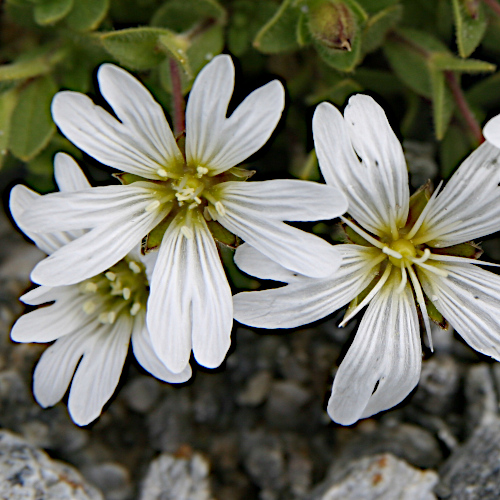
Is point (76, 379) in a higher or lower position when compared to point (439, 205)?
lower

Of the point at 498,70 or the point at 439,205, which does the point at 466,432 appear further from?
the point at 498,70

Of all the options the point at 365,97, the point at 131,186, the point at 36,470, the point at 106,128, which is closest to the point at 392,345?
the point at 365,97

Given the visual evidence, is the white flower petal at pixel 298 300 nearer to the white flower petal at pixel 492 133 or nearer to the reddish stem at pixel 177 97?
the white flower petal at pixel 492 133

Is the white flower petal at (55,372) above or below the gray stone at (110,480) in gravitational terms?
above

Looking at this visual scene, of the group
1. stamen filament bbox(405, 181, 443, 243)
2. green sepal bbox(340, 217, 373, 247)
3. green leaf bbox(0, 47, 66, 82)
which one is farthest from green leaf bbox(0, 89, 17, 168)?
stamen filament bbox(405, 181, 443, 243)

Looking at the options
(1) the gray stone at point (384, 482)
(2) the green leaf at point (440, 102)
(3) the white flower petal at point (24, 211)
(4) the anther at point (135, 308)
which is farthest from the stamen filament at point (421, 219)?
(3) the white flower petal at point (24, 211)

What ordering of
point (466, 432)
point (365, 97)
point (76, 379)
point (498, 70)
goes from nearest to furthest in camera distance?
point (365, 97) → point (76, 379) → point (466, 432) → point (498, 70)

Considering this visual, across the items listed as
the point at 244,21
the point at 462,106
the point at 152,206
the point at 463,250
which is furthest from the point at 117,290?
the point at 462,106

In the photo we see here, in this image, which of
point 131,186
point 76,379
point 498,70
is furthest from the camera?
point 498,70
